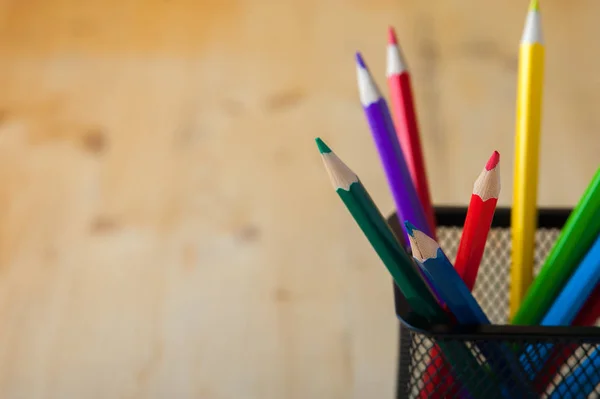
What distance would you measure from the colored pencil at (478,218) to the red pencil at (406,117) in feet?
0.16

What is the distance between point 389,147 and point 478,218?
0.18 feet

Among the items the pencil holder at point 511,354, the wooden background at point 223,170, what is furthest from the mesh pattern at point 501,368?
the wooden background at point 223,170

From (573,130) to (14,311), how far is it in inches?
17.9

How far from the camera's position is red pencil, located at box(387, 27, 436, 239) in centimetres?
28

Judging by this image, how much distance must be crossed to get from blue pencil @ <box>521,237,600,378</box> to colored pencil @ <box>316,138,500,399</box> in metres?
Result: 0.02

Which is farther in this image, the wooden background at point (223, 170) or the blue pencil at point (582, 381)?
the wooden background at point (223, 170)

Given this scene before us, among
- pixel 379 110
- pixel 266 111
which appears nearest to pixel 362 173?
pixel 266 111

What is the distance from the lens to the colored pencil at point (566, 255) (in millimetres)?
230

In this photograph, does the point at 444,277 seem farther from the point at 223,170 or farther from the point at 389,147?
the point at 223,170

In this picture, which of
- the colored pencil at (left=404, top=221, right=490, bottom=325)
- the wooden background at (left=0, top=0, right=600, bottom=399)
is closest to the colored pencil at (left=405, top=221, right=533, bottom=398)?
the colored pencil at (left=404, top=221, right=490, bottom=325)

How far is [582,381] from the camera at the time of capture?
0.82 feet

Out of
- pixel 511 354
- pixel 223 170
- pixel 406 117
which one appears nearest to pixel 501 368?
pixel 511 354

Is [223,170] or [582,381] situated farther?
[223,170]

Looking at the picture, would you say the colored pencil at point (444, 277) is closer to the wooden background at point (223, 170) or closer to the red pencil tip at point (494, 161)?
the red pencil tip at point (494, 161)
